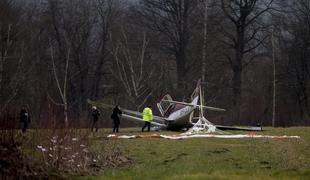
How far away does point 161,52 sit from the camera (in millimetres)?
58375

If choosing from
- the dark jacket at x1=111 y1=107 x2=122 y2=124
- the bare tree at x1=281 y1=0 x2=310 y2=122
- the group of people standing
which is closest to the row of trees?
the bare tree at x1=281 y1=0 x2=310 y2=122

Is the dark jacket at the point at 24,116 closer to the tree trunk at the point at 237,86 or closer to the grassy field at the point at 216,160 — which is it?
the grassy field at the point at 216,160

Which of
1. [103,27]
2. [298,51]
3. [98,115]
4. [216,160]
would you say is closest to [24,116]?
[98,115]

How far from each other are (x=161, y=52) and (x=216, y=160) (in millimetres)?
41247

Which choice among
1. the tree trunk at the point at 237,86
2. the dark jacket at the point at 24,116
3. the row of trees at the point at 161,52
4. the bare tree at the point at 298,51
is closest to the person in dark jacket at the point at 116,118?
the dark jacket at the point at 24,116

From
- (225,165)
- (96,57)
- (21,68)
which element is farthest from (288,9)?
(225,165)

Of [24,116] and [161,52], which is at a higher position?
[161,52]

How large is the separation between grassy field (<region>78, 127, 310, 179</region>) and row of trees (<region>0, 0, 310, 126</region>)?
1109 inches

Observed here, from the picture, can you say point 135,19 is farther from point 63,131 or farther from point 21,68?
point 63,131

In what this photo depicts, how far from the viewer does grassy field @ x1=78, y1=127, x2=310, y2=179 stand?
15.2 metres

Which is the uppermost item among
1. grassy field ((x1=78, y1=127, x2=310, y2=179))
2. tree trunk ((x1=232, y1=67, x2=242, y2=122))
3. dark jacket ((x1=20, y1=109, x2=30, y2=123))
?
tree trunk ((x1=232, y1=67, x2=242, y2=122))

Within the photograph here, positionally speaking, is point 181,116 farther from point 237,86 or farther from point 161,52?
point 161,52

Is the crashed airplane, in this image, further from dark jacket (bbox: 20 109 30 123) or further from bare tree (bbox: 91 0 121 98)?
bare tree (bbox: 91 0 121 98)

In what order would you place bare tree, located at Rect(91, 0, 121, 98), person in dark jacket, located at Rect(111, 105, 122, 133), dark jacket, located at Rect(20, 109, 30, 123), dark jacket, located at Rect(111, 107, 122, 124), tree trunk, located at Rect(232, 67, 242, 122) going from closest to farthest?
dark jacket, located at Rect(20, 109, 30, 123) < person in dark jacket, located at Rect(111, 105, 122, 133) < dark jacket, located at Rect(111, 107, 122, 124) < tree trunk, located at Rect(232, 67, 242, 122) < bare tree, located at Rect(91, 0, 121, 98)
